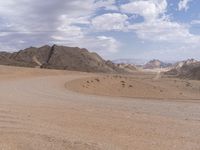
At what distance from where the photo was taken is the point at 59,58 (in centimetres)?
10062

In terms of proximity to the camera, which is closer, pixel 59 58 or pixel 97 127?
Answer: pixel 97 127

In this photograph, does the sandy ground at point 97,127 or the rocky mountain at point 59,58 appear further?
the rocky mountain at point 59,58

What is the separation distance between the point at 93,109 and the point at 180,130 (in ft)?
17.0

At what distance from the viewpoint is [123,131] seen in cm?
1162

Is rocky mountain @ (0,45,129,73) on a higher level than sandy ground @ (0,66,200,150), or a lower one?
higher

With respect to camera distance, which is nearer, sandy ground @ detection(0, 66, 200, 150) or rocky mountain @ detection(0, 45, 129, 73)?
sandy ground @ detection(0, 66, 200, 150)

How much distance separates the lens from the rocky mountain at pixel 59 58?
313 feet

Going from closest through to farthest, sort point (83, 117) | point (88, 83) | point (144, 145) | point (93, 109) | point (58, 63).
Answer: point (144, 145), point (83, 117), point (93, 109), point (88, 83), point (58, 63)

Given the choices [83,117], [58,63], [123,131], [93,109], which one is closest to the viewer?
[123,131]

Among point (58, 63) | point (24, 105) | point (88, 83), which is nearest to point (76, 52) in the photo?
point (58, 63)

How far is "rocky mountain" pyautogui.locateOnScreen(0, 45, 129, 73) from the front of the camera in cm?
9525

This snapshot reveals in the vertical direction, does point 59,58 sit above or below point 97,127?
above

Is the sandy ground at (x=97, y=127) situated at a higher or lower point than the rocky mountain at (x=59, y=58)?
lower

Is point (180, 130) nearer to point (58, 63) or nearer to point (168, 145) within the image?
point (168, 145)
